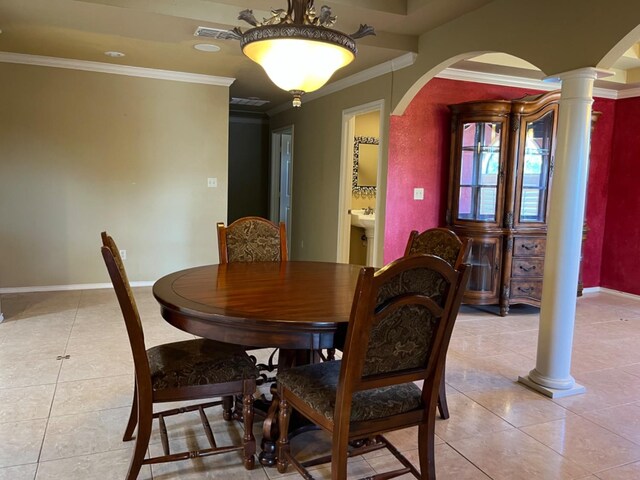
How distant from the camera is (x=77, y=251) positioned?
5207mm

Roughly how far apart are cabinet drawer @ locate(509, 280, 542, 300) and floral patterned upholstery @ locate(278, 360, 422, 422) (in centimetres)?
315

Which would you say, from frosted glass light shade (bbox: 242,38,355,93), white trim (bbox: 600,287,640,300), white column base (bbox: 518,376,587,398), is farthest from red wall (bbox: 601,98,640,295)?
frosted glass light shade (bbox: 242,38,355,93)

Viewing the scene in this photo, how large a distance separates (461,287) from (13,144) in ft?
16.0

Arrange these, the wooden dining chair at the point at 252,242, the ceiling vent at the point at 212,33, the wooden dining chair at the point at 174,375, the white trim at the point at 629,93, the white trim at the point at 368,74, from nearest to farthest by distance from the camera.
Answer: the wooden dining chair at the point at 174,375, the wooden dining chair at the point at 252,242, the ceiling vent at the point at 212,33, the white trim at the point at 368,74, the white trim at the point at 629,93

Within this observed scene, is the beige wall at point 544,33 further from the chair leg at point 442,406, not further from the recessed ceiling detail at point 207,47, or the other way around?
the chair leg at point 442,406

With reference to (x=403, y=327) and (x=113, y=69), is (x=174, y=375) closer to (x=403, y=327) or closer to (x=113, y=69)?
(x=403, y=327)

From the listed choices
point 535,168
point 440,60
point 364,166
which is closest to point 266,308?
point 440,60

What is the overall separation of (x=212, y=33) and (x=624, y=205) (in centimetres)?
483

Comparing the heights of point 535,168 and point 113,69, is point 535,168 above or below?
below

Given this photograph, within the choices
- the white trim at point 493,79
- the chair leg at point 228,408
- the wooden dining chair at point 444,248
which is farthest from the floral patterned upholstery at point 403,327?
the white trim at point 493,79

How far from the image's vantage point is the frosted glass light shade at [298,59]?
2150mm

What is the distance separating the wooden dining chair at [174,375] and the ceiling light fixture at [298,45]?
107 centimetres

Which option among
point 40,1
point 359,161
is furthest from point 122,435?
point 359,161

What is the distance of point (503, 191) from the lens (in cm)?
459
